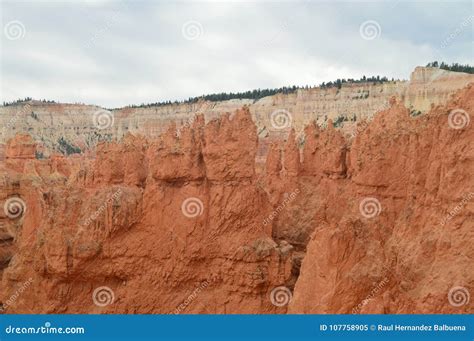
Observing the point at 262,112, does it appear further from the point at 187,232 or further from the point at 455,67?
the point at 187,232

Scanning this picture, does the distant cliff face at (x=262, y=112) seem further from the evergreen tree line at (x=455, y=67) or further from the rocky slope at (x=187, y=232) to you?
the rocky slope at (x=187, y=232)

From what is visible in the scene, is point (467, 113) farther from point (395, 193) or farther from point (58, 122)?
point (58, 122)

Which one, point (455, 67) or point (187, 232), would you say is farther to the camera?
point (455, 67)

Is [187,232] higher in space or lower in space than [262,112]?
lower

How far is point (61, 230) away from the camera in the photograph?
17.6 meters

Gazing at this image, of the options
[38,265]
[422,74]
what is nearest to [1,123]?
[422,74]

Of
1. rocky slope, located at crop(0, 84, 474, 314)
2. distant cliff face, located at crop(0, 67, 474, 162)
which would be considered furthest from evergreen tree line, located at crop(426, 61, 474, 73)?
rocky slope, located at crop(0, 84, 474, 314)

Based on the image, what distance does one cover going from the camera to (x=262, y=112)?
11188 centimetres

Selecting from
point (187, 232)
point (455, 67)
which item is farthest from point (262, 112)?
point (187, 232)

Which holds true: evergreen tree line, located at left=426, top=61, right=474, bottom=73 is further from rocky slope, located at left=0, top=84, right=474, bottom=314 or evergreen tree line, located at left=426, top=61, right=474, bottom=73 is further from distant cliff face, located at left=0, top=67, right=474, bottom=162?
rocky slope, located at left=0, top=84, right=474, bottom=314

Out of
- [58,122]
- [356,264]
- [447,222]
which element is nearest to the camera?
[447,222]

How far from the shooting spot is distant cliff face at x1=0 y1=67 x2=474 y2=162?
9038 centimetres

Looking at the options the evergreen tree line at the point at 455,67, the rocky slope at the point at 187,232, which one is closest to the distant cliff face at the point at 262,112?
the evergreen tree line at the point at 455,67

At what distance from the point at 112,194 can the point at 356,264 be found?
320 inches
